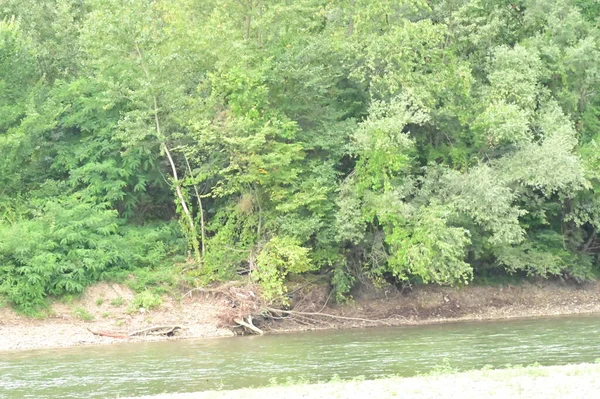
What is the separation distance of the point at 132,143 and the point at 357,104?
9.49 metres

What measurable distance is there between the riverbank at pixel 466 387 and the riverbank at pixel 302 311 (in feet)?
43.1

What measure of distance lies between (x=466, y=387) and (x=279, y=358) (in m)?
8.95

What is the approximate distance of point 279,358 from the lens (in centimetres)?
2159

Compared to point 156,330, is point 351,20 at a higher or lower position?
higher

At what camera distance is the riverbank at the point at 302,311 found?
2767 cm

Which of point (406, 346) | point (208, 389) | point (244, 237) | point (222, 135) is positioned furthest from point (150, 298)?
point (208, 389)

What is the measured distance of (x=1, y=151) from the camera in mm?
31531

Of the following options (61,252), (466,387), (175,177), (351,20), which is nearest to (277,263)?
(175,177)

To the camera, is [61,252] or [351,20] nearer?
[61,252]

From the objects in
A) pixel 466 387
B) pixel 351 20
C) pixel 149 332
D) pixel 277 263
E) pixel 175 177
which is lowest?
pixel 149 332

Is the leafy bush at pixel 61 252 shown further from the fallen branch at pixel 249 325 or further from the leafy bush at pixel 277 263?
the fallen branch at pixel 249 325

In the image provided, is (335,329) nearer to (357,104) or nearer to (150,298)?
(150,298)

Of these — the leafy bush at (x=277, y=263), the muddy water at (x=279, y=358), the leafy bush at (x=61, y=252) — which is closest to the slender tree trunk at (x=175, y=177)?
the leafy bush at (x=61, y=252)

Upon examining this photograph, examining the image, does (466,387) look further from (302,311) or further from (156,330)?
(302,311)
